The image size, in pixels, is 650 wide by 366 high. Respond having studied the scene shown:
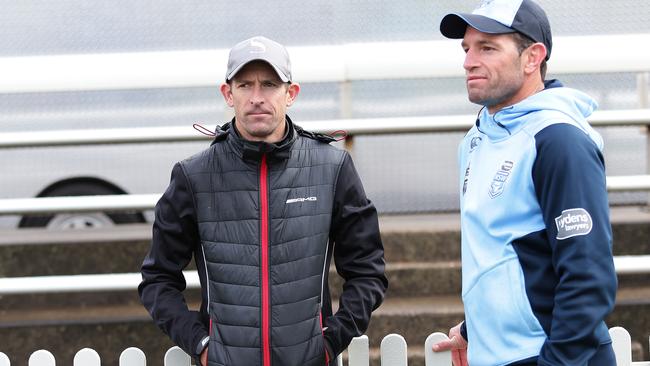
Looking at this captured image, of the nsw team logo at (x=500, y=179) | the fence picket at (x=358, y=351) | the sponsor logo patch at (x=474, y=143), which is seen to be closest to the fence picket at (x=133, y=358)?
the fence picket at (x=358, y=351)

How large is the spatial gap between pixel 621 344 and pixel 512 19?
1.72 m

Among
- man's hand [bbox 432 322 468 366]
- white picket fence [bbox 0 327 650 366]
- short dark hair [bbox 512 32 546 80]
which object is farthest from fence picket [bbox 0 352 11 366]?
short dark hair [bbox 512 32 546 80]

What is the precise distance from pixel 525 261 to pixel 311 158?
83cm

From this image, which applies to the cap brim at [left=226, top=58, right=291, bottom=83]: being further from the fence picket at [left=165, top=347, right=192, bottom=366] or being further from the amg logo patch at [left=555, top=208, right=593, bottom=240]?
the fence picket at [left=165, top=347, right=192, bottom=366]

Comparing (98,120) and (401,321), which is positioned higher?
(98,120)

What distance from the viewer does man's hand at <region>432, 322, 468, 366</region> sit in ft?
8.63

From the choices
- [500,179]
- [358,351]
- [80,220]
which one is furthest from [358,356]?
[80,220]

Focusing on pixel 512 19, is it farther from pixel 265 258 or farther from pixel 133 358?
pixel 133 358

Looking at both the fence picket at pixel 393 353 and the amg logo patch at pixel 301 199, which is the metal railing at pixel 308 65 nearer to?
the fence picket at pixel 393 353

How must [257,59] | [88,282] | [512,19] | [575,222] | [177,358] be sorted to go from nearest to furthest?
[575,222]
[512,19]
[257,59]
[177,358]
[88,282]

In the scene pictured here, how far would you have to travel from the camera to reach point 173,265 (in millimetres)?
2646

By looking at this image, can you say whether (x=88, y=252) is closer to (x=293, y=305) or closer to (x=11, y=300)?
(x=11, y=300)

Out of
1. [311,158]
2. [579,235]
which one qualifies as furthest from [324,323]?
[579,235]

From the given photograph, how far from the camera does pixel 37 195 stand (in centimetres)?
473
